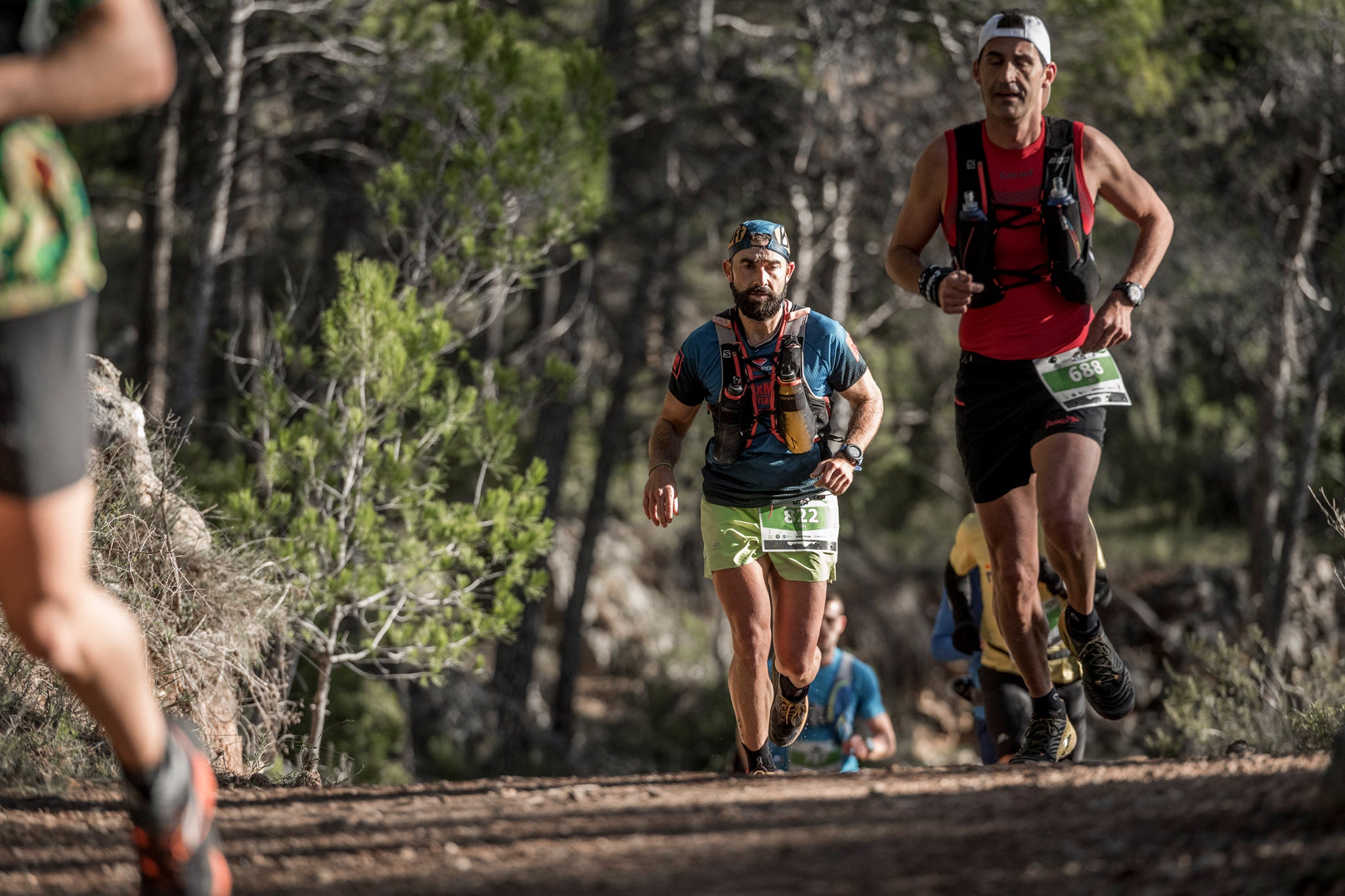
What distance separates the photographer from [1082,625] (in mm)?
4879

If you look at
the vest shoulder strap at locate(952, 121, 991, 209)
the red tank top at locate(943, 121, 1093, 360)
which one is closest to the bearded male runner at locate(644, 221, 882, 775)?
the red tank top at locate(943, 121, 1093, 360)

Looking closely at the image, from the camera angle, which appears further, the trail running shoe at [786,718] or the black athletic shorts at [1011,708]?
the black athletic shorts at [1011,708]

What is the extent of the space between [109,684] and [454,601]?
19.4 feet

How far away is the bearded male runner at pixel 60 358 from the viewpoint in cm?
233

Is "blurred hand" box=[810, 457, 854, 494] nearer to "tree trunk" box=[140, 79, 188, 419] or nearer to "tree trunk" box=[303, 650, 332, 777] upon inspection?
"tree trunk" box=[303, 650, 332, 777]

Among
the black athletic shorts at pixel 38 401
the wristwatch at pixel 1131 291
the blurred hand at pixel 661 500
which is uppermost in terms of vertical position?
the black athletic shorts at pixel 38 401

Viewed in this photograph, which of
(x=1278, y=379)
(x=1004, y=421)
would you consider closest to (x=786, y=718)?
(x=1004, y=421)

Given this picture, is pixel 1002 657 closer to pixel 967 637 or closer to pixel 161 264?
pixel 967 637

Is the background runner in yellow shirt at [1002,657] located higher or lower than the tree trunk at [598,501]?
higher

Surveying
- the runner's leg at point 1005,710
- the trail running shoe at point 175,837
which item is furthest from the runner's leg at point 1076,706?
the trail running shoe at point 175,837

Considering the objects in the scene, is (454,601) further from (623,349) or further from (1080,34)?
(1080,34)

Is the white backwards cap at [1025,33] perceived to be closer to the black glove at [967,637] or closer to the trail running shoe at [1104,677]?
the trail running shoe at [1104,677]

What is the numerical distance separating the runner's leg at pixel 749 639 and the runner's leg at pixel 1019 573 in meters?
0.78

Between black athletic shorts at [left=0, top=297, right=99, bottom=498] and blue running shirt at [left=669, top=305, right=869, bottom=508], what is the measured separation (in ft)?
9.89
